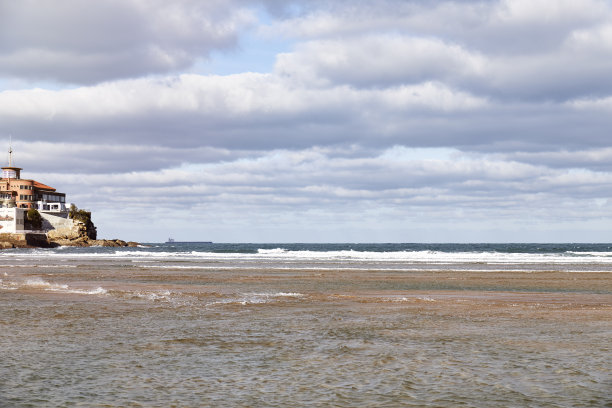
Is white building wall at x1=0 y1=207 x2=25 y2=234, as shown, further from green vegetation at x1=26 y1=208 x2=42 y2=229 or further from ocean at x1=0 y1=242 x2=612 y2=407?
ocean at x1=0 y1=242 x2=612 y2=407

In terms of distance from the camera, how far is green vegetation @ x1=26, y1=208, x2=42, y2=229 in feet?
565

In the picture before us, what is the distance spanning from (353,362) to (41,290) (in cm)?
2078

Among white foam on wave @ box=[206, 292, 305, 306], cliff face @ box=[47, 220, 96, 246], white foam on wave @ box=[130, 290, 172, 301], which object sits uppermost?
cliff face @ box=[47, 220, 96, 246]

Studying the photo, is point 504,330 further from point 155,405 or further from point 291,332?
point 155,405

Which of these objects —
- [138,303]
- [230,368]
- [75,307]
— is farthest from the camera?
[138,303]

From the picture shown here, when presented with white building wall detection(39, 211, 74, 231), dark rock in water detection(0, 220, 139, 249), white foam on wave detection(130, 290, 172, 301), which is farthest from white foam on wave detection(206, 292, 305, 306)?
white building wall detection(39, 211, 74, 231)

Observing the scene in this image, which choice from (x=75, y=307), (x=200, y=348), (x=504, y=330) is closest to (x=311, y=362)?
(x=200, y=348)

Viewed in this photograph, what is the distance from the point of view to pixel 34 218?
572 feet

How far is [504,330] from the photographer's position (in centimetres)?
1562

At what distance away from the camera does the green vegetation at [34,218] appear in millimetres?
172125

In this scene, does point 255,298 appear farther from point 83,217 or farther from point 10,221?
point 83,217

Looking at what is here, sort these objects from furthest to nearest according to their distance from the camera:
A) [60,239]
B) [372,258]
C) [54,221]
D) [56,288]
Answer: [54,221]
[60,239]
[372,258]
[56,288]

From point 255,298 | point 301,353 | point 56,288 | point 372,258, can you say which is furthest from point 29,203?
point 301,353

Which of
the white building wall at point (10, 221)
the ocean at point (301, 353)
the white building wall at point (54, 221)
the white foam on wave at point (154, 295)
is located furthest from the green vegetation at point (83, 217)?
the ocean at point (301, 353)
